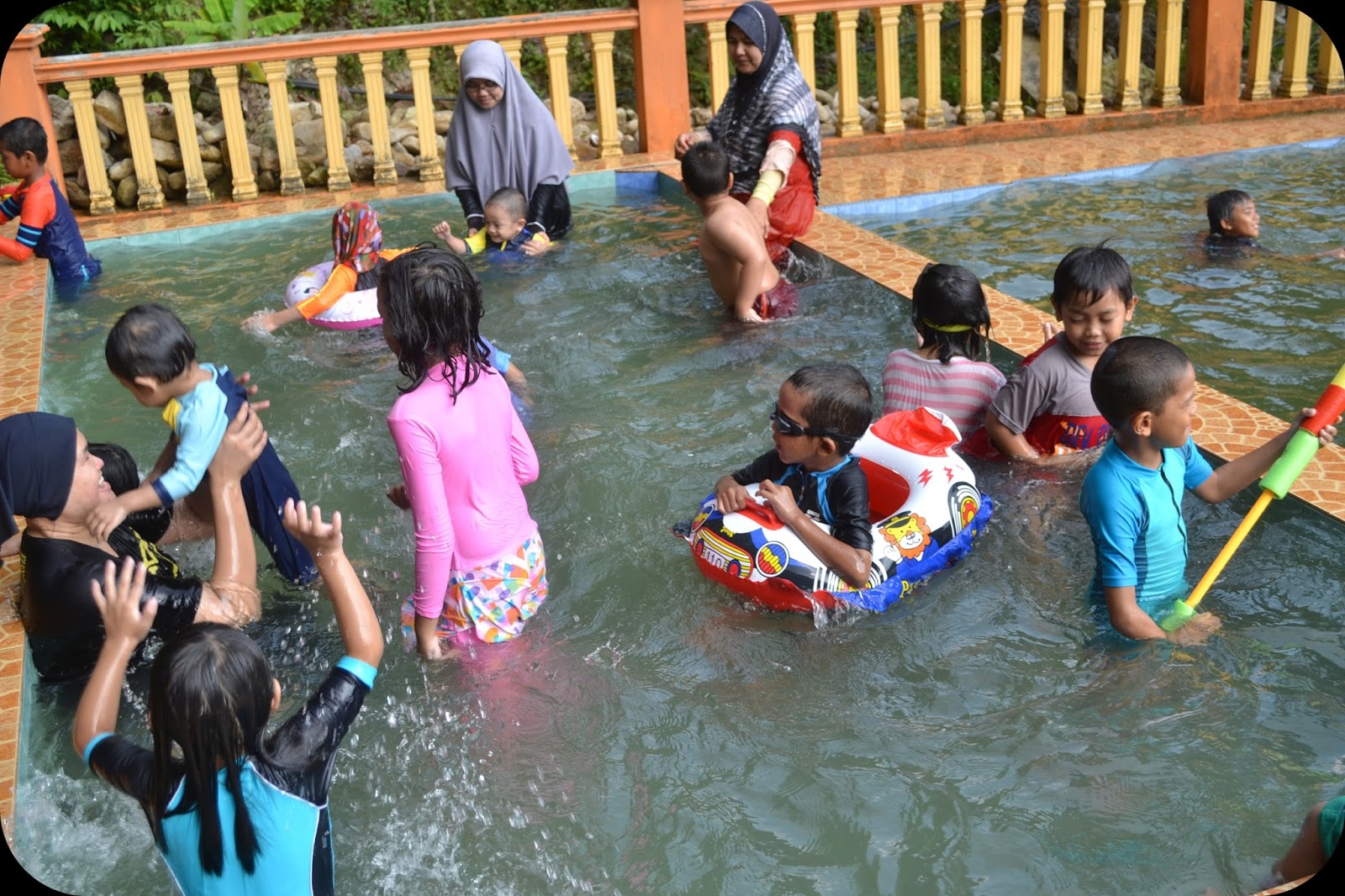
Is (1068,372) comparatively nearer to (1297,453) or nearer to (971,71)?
(1297,453)

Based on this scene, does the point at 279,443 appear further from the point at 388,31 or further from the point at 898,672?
the point at 388,31

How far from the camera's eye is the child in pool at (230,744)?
90.0 inches

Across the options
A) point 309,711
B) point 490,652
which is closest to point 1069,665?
point 490,652

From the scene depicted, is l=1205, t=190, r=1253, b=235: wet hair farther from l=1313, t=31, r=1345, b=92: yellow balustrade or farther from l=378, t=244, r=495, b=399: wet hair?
l=378, t=244, r=495, b=399: wet hair

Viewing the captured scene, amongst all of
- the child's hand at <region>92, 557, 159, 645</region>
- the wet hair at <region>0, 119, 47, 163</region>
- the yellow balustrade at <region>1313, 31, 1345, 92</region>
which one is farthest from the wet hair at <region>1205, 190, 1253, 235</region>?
the wet hair at <region>0, 119, 47, 163</region>

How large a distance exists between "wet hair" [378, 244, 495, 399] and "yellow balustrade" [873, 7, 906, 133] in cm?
825

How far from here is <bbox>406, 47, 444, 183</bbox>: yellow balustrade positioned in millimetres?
10336

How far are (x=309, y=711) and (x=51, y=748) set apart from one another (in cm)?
165

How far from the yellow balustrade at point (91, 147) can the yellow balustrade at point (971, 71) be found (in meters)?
7.42

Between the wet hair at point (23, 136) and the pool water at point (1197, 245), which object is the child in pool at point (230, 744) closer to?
the pool water at point (1197, 245)

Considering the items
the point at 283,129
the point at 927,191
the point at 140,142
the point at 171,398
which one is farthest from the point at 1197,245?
the point at 140,142

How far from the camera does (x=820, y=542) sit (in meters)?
3.80

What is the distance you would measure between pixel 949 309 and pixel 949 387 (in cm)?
34

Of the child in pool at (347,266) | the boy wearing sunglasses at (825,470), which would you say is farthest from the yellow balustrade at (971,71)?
the boy wearing sunglasses at (825,470)
